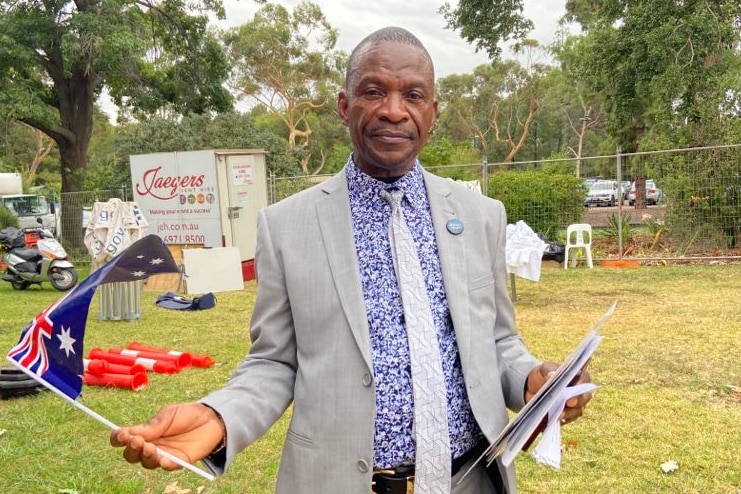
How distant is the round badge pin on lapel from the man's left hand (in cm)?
38

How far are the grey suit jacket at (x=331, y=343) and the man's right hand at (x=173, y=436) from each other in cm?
5

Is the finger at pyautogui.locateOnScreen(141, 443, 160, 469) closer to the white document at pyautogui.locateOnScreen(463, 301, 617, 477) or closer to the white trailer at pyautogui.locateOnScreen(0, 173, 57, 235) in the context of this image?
the white document at pyautogui.locateOnScreen(463, 301, 617, 477)

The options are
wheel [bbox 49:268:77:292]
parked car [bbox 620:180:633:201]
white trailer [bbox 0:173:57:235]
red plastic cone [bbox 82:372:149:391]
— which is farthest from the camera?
white trailer [bbox 0:173:57:235]

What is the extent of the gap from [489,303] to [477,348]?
14 cm

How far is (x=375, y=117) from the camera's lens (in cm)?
155

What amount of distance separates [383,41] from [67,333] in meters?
1.18

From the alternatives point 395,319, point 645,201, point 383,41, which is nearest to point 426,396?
point 395,319

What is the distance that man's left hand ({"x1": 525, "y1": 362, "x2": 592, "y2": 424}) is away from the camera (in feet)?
4.65

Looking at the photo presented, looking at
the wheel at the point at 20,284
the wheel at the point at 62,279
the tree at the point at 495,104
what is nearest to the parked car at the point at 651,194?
the wheel at the point at 62,279

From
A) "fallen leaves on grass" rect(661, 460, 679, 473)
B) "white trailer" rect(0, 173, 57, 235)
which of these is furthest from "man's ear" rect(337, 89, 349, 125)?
"white trailer" rect(0, 173, 57, 235)

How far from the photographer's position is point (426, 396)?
4.87 feet

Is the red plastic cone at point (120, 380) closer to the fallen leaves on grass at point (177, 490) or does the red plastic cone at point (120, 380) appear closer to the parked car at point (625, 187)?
the fallen leaves on grass at point (177, 490)

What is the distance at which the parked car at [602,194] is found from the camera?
46.8 feet

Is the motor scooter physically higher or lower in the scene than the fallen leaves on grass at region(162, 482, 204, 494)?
higher
